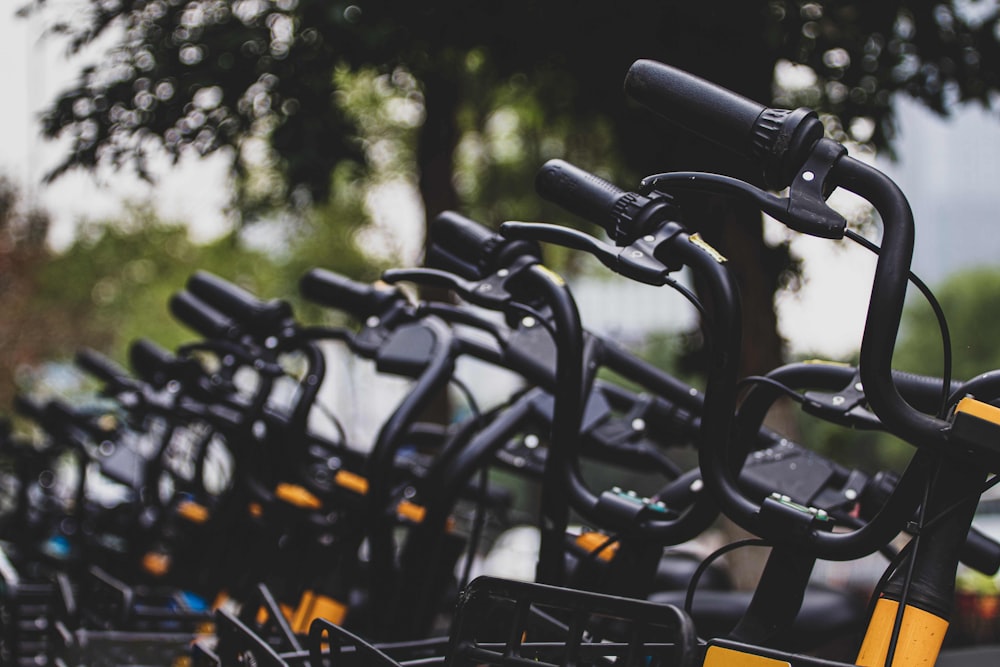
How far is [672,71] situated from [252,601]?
62.5 inches

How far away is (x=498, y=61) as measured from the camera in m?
4.77

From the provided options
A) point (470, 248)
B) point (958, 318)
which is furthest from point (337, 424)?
point (958, 318)

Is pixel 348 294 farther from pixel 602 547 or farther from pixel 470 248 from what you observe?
pixel 602 547

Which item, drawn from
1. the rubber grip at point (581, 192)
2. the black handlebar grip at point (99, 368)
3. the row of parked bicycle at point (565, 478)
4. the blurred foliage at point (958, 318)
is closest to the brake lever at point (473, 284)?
the row of parked bicycle at point (565, 478)

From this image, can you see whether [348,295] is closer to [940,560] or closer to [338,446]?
[338,446]

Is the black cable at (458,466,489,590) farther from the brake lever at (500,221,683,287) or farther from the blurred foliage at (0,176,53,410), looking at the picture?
the blurred foliage at (0,176,53,410)

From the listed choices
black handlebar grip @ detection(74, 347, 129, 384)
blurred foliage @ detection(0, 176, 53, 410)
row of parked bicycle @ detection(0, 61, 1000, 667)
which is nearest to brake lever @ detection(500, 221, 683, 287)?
row of parked bicycle @ detection(0, 61, 1000, 667)

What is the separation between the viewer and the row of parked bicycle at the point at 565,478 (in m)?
1.50

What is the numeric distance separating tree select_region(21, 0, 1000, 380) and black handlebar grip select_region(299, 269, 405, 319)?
1175 mm

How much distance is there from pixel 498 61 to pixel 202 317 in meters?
1.61

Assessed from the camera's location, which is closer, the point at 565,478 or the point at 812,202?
the point at 812,202

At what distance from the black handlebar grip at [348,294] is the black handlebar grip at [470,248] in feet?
1.88

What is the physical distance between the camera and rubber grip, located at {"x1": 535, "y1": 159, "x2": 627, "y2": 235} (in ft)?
6.44

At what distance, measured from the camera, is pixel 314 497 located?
3482mm
